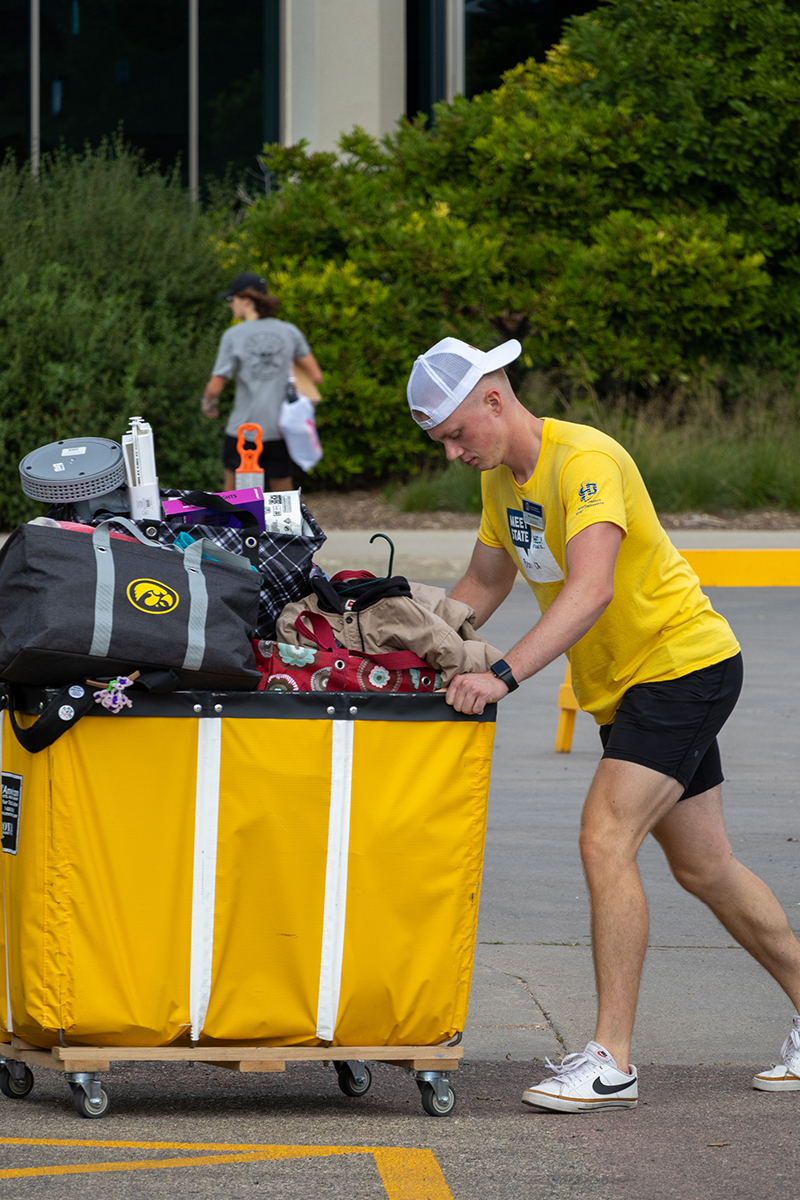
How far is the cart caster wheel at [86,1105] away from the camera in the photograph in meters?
3.63

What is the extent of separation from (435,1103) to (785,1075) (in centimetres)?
87

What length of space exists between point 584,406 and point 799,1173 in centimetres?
1408

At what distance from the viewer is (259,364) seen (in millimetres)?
11328

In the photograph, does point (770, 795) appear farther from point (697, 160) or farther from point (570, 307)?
point (697, 160)

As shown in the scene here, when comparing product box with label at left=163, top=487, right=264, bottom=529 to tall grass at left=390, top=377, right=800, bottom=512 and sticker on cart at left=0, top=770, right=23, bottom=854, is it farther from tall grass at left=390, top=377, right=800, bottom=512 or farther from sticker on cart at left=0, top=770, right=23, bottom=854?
tall grass at left=390, top=377, right=800, bottom=512

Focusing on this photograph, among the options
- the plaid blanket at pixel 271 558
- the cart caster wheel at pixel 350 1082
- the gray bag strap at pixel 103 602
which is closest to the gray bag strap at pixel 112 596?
the gray bag strap at pixel 103 602

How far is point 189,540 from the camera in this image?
3.72 meters

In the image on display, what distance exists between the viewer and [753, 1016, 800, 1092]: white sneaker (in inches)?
155

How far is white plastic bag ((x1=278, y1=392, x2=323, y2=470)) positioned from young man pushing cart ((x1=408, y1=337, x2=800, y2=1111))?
7419mm

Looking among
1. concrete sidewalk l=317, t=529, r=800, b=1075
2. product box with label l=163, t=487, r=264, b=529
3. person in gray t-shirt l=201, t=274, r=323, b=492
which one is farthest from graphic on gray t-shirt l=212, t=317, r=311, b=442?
product box with label l=163, t=487, r=264, b=529

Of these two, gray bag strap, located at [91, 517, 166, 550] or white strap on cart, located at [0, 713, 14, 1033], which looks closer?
gray bag strap, located at [91, 517, 166, 550]

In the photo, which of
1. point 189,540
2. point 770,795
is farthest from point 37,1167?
point 770,795

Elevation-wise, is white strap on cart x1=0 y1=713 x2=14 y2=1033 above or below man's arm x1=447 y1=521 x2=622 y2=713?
below

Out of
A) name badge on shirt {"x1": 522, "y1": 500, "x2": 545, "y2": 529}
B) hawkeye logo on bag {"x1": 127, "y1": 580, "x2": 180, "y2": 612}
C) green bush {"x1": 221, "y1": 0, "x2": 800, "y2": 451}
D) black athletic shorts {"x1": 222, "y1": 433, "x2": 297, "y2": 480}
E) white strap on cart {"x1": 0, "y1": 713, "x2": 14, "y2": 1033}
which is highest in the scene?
green bush {"x1": 221, "y1": 0, "x2": 800, "y2": 451}
